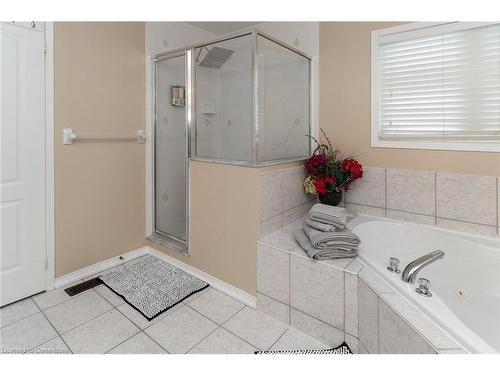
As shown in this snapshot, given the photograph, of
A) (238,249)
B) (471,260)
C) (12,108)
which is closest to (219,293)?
(238,249)

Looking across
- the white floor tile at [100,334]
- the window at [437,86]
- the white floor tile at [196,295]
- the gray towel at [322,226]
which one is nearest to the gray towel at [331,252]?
the gray towel at [322,226]

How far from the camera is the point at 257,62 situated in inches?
76.1

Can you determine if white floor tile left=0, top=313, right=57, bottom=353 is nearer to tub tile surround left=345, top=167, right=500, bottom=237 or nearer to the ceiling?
tub tile surround left=345, top=167, right=500, bottom=237

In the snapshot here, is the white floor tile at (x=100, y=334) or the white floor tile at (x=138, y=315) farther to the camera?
the white floor tile at (x=138, y=315)

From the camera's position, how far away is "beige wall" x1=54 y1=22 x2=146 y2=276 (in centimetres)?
212

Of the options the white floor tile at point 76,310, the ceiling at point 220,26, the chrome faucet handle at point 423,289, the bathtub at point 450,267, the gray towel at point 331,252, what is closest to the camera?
the chrome faucet handle at point 423,289

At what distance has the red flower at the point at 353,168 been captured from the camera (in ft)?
7.13

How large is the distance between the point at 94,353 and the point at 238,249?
99 cm

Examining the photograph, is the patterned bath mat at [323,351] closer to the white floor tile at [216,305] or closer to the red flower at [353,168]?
the white floor tile at [216,305]

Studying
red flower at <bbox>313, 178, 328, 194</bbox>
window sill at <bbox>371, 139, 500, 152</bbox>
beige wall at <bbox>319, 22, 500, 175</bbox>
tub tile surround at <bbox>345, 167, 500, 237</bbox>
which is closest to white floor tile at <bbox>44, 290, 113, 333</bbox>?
red flower at <bbox>313, 178, 328, 194</bbox>

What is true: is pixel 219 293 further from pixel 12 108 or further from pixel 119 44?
pixel 119 44

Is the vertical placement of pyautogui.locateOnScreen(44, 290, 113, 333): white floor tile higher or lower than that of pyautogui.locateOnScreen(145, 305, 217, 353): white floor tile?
higher

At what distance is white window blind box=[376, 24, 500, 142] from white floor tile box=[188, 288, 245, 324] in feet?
5.50

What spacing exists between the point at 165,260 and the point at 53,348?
3.62ft
